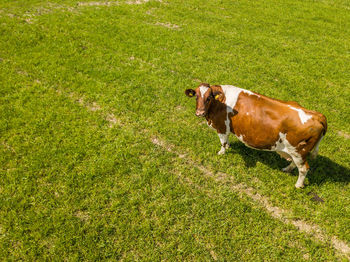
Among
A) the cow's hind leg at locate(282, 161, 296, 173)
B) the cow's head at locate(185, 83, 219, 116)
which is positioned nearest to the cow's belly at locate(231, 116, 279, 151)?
the cow's head at locate(185, 83, 219, 116)

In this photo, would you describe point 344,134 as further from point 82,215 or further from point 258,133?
point 82,215

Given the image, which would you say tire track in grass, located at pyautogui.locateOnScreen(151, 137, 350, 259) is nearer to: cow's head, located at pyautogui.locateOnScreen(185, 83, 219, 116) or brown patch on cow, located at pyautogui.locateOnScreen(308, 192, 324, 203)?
brown patch on cow, located at pyautogui.locateOnScreen(308, 192, 324, 203)

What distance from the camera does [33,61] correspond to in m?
10.0

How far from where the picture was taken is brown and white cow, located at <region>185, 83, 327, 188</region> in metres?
5.21

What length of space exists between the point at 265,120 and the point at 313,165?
256cm

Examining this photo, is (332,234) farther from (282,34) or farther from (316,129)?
(282,34)

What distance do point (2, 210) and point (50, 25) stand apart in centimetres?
1087

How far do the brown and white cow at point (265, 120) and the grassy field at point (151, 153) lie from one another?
1136mm

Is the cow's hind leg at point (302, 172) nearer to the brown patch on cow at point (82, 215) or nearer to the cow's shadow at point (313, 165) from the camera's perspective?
the cow's shadow at point (313, 165)

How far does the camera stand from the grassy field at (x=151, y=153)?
5164mm

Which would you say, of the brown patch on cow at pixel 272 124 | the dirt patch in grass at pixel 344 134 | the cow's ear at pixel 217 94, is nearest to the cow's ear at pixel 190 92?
the cow's ear at pixel 217 94

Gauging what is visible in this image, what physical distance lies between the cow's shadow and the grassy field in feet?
0.12

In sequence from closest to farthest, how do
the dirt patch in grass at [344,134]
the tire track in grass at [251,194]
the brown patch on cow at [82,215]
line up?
1. the tire track in grass at [251,194]
2. the brown patch on cow at [82,215]
3. the dirt patch in grass at [344,134]

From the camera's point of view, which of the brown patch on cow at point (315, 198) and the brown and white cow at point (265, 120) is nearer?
the brown and white cow at point (265, 120)
